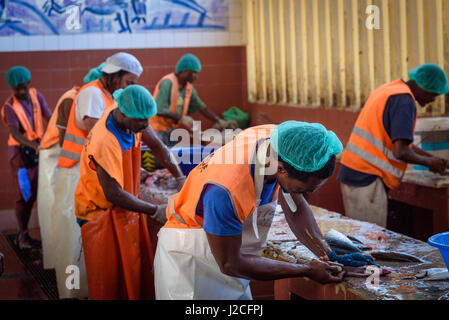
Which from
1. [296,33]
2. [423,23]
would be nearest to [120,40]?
[296,33]

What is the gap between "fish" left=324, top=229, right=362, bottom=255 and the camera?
3049 millimetres

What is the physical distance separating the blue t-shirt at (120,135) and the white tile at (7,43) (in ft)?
15.5

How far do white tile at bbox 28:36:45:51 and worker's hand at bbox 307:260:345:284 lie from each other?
6351 millimetres

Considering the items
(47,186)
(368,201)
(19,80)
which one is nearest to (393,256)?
(368,201)

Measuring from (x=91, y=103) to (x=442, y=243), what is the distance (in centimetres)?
305

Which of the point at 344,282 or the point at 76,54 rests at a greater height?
the point at 76,54

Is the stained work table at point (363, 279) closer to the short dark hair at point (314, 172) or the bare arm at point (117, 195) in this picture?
the short dark hair at point (314, 172)

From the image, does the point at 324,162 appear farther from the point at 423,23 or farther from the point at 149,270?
the point at 423,23

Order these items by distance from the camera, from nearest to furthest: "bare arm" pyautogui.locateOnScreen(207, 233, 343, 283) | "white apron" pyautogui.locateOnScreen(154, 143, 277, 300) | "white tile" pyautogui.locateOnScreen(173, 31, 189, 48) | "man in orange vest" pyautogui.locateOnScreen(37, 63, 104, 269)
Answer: "bare arm" pyautogui.locateOnScreen(207, 233, 343, 283), "white apron" pyautogui.locateOnScreen(154, 143, 277, 300), "man in orange vest" pyautogui.locateOnScreen(37, 63, 104, 269), "white tile" pyautogui.locateOnScreen(173, 31, 189, 48)

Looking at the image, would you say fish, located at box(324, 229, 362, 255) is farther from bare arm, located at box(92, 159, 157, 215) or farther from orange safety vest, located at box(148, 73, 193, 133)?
orange safety vest, located at box(148, 73, 193, 133)

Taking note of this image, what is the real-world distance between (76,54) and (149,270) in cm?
479

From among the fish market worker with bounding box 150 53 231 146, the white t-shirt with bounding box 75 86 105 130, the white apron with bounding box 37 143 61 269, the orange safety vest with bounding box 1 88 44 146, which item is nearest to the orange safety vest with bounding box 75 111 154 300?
the white t-shirt with bounding box 75 86 105 130

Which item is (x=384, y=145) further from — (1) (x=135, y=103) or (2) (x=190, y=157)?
(1) (x=135, y=103)

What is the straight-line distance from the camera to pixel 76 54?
8141 mm
